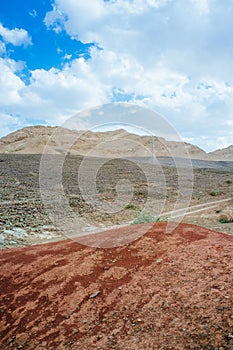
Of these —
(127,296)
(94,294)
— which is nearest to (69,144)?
(94,294)

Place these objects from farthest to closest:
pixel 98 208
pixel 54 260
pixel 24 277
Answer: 1. pixel 98 208
2. pixel 54 260
3. pixel 24 277

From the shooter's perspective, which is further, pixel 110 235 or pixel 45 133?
pixel 45 133

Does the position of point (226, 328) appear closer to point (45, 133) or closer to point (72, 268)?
point (72, 268)

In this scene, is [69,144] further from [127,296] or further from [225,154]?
[127,296]

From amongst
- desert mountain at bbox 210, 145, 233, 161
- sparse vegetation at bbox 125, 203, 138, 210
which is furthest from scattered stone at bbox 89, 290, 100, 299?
desert mountain at bbox 210, 145, 233, 161

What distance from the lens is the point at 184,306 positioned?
4305 millimetres

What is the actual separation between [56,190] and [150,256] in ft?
69.2

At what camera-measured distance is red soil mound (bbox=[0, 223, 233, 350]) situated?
3.96 m

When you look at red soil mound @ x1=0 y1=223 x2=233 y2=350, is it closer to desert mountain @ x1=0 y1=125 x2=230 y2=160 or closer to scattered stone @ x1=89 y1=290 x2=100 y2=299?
scattered stone @ x1=89 y1=290 x2=100 y2=299

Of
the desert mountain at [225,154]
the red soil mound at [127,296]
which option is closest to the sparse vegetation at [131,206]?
the red soil mound at [127,296]

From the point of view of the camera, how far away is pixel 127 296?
4.96 meters

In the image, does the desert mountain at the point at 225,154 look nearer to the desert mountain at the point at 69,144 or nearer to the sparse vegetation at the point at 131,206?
the desert mountain at the point at 69,144

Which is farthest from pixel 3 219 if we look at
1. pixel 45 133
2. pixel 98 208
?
pixel 45 133

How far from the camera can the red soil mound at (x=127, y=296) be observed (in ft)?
13.0
